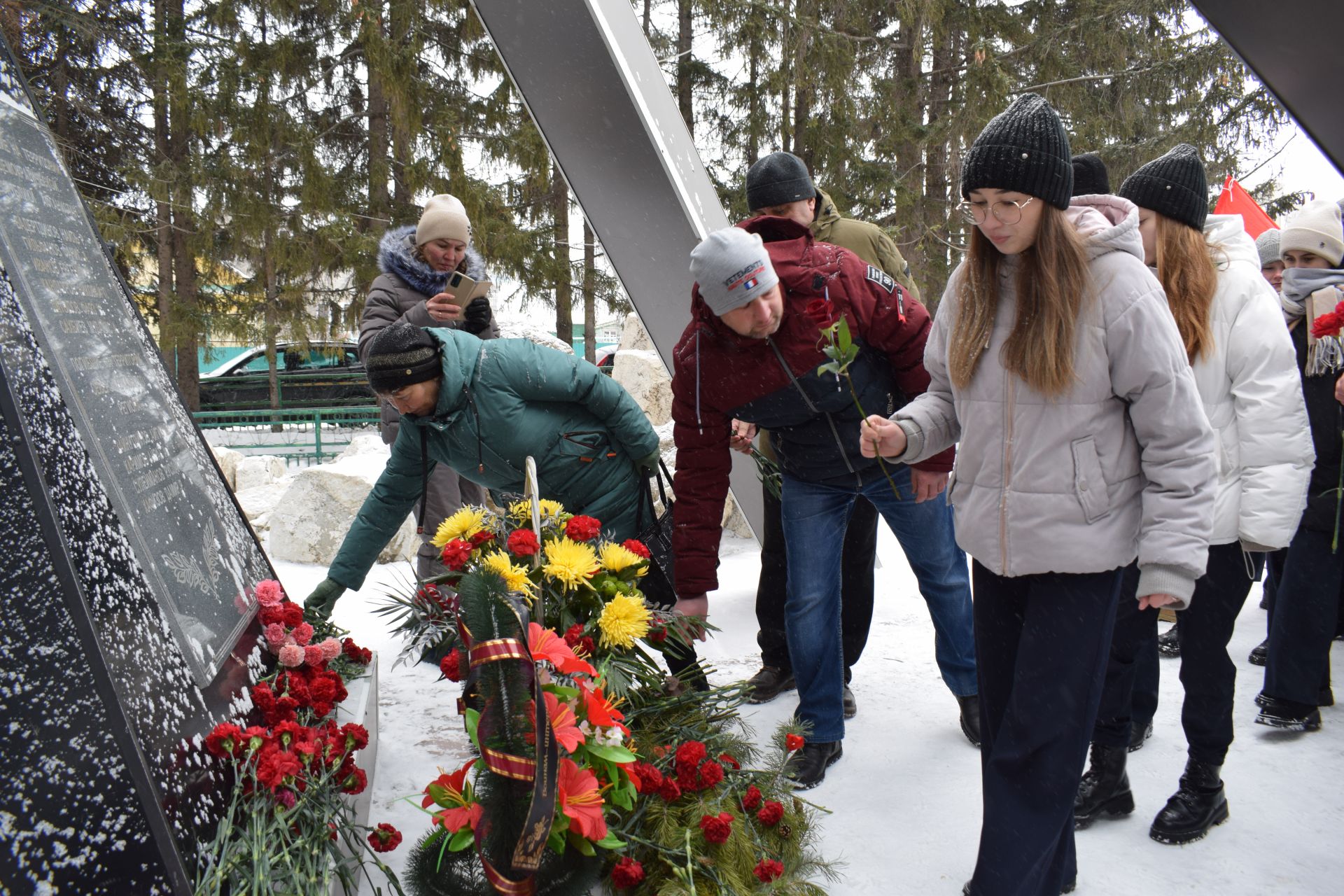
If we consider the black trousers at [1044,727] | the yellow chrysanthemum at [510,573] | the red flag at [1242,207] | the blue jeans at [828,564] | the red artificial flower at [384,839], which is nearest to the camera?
the black trousers at [1044,727]

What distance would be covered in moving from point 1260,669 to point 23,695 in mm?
4029

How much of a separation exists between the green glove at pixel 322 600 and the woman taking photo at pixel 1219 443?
2201 millimetres

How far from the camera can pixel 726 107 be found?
1427 cm

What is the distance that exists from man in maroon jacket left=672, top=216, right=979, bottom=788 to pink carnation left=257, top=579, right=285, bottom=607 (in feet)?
3.62

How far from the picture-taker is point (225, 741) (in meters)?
1.86

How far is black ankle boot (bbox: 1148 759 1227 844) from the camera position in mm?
2490

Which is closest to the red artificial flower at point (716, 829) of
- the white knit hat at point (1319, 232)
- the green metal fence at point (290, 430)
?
the white knit hat at point (1319, 232)

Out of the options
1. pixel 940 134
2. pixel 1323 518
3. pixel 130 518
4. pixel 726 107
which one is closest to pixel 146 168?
pixel 726 107

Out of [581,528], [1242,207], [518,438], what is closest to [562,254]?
[1242,207]

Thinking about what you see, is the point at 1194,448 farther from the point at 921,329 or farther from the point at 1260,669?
the point at 1260,669

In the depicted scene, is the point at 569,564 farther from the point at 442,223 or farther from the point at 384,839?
the point at 442,223

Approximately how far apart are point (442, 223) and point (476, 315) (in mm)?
397

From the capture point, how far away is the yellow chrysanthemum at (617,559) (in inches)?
96.7

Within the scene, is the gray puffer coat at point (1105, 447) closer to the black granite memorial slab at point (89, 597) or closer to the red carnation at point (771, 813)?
the red carnation at point (771, 813)
